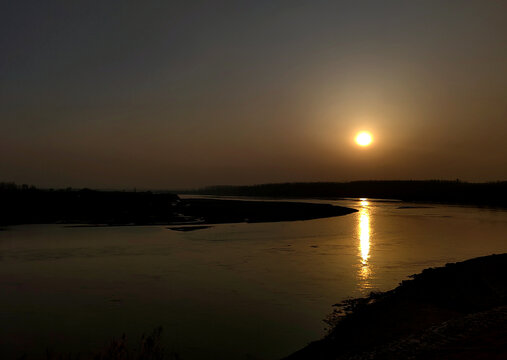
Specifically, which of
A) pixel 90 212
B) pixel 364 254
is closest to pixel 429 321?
pixel 364 254

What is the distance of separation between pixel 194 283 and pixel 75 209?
151 ft

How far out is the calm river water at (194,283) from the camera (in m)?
12.5

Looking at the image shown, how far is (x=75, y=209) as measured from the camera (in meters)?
59.6

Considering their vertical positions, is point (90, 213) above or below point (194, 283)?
above

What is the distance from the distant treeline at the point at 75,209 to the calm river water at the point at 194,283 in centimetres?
1244

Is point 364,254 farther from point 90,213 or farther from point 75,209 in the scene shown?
point 75,209

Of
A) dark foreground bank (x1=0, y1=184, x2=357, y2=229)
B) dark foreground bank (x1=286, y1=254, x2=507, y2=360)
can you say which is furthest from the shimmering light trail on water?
dark foreground bank (x1=0, y1=184, x2=357, y2=229)

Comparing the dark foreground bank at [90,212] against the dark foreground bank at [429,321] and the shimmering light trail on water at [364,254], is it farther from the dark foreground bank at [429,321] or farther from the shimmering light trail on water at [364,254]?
the dark foreground bank at [429,321]

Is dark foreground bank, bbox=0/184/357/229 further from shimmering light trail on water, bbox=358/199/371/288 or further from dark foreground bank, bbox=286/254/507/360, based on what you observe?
dark foreground bank, bbox=286/254/507/360

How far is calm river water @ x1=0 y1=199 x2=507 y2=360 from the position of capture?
40.9 feet

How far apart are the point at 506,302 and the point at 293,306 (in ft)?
23.1

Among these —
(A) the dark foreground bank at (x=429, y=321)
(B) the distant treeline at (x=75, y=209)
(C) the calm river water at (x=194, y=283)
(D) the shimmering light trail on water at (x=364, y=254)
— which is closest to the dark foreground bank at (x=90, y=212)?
(B) the distant treeline at (x=75, y=209)

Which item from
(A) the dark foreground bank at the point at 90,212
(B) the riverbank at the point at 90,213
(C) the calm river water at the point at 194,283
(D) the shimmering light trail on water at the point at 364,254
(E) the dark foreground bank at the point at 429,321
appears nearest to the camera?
(E) the dark foreground bank at the point at 429,321

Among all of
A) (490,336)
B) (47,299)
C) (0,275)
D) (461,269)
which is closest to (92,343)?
(47,299)
